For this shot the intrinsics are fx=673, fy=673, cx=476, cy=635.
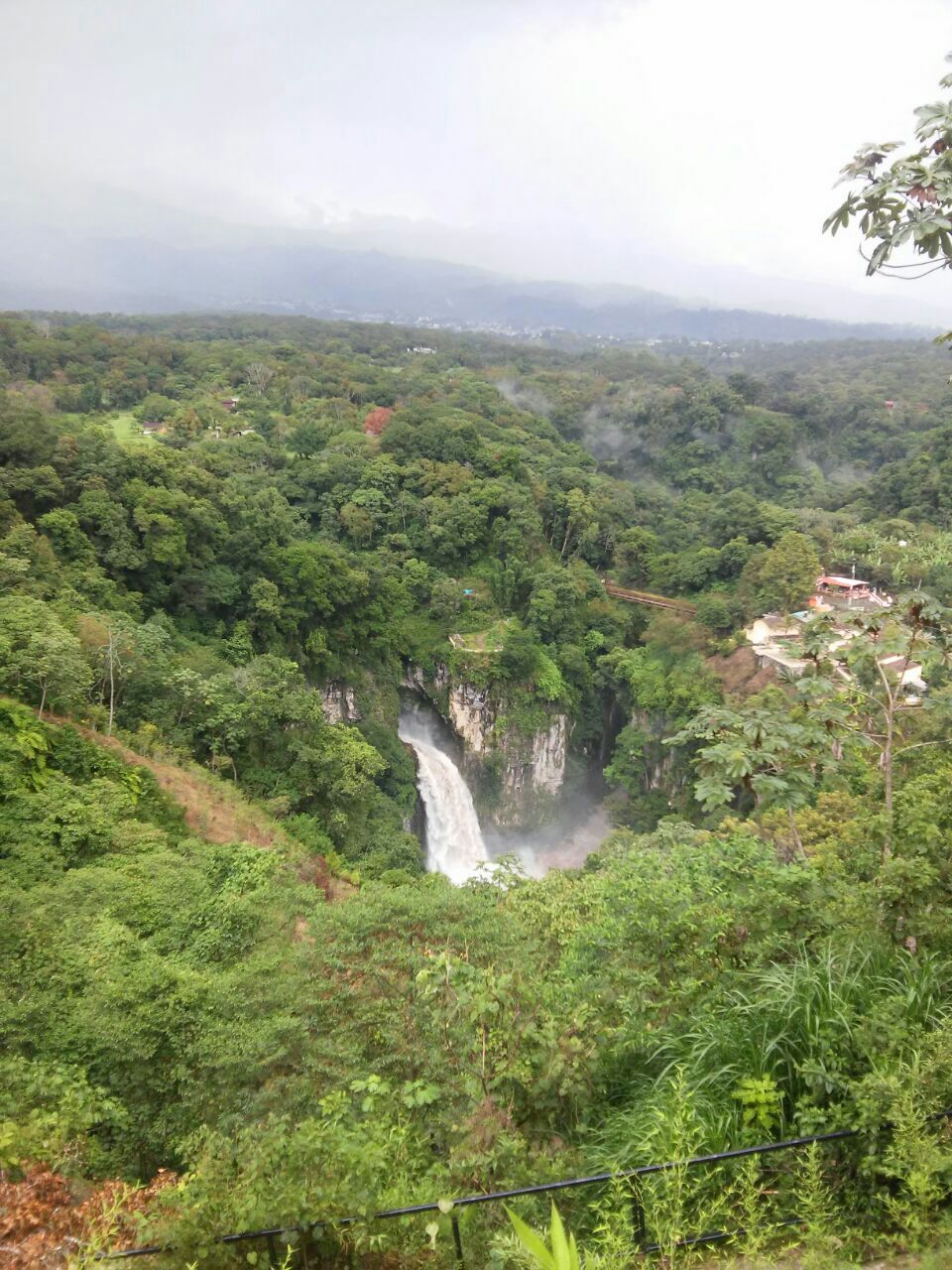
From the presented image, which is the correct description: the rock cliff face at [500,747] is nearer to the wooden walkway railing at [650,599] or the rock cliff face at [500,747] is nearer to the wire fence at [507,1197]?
the wooden walkway railing at [650,599]

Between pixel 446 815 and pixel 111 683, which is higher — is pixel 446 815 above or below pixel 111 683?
below

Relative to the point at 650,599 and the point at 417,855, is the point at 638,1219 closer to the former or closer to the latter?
the point at 417,855

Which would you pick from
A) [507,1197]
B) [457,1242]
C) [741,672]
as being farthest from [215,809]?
[741,672]

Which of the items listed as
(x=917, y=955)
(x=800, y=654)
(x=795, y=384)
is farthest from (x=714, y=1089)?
(x=795, y=384)

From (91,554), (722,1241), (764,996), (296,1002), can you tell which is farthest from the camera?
(91,554)

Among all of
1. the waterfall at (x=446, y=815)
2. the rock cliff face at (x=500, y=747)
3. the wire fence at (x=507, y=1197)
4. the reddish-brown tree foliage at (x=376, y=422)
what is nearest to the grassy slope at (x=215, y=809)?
the wire fence at (x=507, y=1197)

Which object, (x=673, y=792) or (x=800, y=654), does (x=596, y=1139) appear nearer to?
(x=800, y=654)

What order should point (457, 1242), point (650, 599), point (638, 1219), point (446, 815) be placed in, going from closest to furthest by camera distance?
1. point (457, 1242)
2. point (638, 1219)
3. point (446, 815)
4. point (650, 599)
